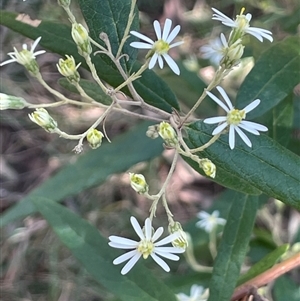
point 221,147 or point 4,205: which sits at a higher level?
point 4,205

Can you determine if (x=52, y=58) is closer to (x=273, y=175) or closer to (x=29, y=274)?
(x=29, y=274)

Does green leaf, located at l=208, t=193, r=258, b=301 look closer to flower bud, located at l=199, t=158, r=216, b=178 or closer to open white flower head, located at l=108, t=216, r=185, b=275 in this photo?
open white flower head, located at l=108, t=216, r=185, b=275

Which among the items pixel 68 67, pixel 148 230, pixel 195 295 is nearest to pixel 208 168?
pixel 148 230

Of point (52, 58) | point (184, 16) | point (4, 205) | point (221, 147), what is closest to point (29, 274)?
point (4, 205)

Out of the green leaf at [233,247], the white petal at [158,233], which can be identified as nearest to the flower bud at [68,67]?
the white petal at [158,233]

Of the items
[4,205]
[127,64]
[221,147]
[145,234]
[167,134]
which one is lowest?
[145,234]
